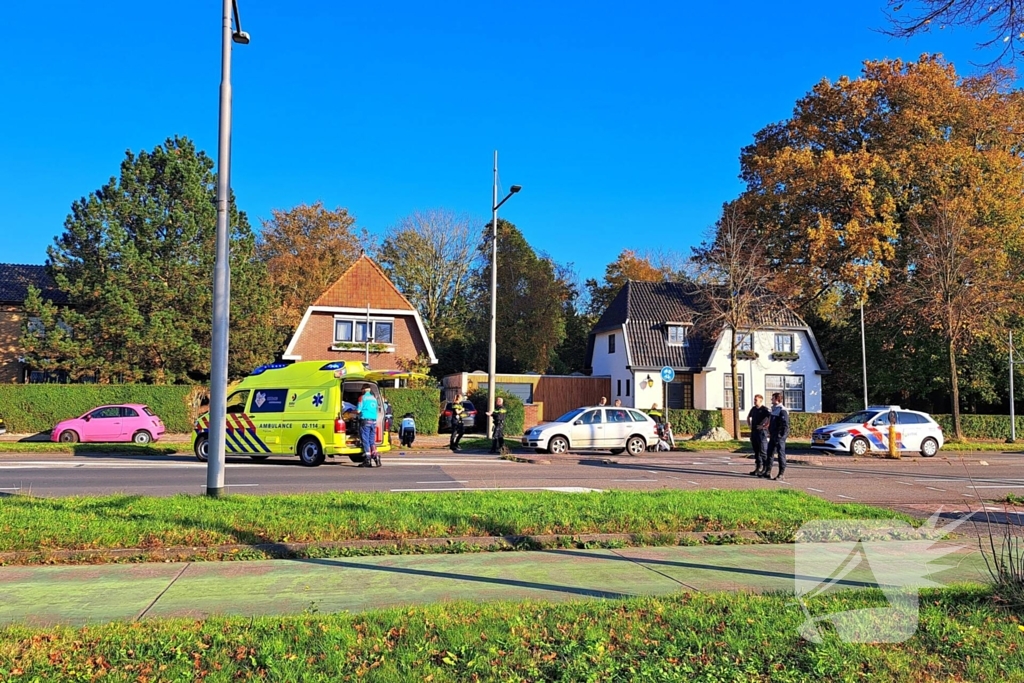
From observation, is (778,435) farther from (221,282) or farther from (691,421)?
(691,421)

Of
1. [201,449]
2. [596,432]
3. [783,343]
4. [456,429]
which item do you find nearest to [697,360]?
[783,343]

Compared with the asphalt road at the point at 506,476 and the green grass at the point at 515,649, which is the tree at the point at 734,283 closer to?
the asphalt road at the point at 506,476

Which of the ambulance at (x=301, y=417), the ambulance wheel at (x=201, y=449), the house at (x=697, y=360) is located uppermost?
the house at (x=697, y=360)

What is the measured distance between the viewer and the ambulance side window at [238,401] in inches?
760

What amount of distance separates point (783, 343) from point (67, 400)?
35.3 meters

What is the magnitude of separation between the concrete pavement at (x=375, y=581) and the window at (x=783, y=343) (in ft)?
121

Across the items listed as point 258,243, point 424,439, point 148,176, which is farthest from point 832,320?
point 148,176

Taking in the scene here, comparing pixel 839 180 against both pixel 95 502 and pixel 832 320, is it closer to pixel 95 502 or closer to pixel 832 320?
pixel 832 320

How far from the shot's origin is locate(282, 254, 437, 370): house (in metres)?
38.8

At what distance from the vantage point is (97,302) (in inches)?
1318

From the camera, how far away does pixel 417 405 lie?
31328 millimetres

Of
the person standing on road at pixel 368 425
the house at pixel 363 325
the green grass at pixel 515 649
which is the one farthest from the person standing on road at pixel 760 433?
the house at pixel 363 325

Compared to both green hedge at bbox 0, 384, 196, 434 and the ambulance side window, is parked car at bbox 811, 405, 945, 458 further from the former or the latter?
green hedge at bbox 0, 384, 196, 434

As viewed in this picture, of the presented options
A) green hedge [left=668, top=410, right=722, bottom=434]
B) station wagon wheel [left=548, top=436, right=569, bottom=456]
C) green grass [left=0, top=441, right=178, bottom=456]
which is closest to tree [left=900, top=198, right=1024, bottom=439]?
green hedge [left=668, top=410, right=722, bottom=434]
